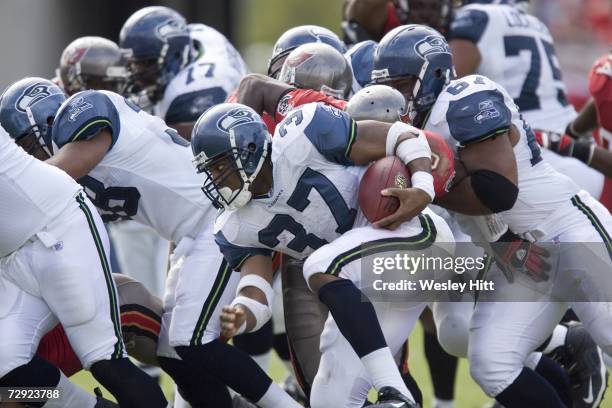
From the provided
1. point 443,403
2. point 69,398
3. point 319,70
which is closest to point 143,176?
point 319,70

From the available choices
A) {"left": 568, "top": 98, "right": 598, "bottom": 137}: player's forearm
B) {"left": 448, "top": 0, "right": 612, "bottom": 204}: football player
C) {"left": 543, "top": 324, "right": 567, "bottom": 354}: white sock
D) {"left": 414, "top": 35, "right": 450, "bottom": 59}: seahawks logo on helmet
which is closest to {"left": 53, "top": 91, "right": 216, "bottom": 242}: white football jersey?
{"left": 414, "top": 35, "right": 450, "bottom": 59}: seahawks logo on helmet

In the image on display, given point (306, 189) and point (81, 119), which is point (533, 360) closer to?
point (306, 189)

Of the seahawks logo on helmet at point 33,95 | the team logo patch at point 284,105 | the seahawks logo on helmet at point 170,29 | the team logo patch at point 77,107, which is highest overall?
the team logo patch at point 77,107

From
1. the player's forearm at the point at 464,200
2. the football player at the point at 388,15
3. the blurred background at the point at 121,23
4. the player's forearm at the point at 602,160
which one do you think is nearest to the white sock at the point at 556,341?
the player's forearm at the point at 602,160

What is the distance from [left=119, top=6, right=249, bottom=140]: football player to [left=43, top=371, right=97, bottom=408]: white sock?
1994 mm

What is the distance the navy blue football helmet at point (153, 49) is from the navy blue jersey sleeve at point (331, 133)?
2151 mm

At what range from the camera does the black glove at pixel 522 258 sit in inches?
201

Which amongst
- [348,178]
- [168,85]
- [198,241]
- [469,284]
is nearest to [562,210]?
[469,284]

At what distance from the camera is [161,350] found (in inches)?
204

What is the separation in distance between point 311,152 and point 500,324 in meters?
1.08

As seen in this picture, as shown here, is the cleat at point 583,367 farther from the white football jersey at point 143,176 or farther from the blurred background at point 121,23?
the blurred background at point 121,23

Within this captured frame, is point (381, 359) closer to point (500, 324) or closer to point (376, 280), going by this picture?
point (376, 280)

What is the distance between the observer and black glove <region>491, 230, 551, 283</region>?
16.7 ft

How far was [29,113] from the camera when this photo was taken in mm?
5062
